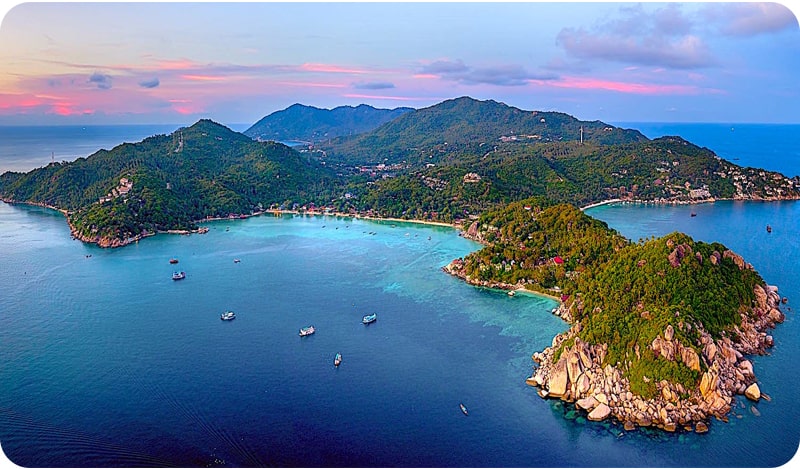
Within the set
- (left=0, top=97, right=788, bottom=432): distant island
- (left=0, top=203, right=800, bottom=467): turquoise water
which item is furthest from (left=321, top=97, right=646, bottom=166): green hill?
(left=0, top=203, right=800, bottom=467): turquoise water

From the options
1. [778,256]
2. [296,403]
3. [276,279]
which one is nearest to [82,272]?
[276,279]

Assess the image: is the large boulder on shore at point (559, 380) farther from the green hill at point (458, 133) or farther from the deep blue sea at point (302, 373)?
the green hill at point (458, 133)

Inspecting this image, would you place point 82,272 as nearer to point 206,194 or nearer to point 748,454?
point 206,194

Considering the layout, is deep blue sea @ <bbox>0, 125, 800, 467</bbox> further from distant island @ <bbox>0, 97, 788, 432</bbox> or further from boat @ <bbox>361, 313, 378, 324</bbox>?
distant island @ <bbox>0, 97, 788, 432</bbox>

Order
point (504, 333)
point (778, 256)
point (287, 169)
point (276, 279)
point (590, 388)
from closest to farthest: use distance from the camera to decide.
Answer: point (590, 388)
point (504, 333)
point (276, 279)
point (778, 256)
point (287, 169)

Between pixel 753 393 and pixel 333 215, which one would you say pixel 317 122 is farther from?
pixel 753 393
